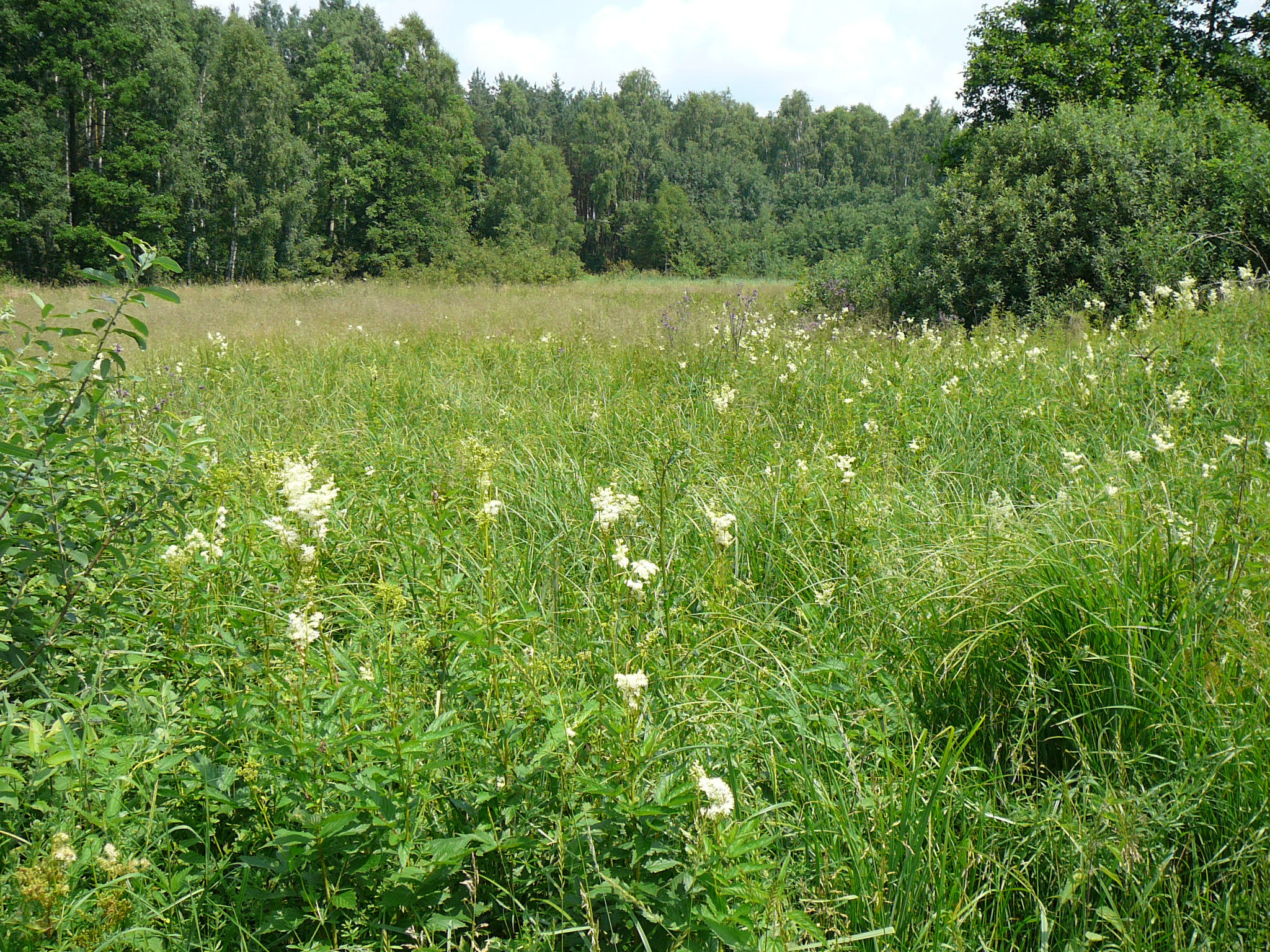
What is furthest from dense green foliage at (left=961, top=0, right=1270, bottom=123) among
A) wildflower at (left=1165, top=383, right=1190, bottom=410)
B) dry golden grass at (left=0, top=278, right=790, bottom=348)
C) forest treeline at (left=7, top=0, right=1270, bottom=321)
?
wildflower at (left=1165, top=383, right=1190, bottom=410)

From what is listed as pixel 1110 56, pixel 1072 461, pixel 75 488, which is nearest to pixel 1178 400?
pixel 1072 461

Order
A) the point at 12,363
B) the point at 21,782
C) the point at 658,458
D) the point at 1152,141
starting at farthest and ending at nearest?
the point at 1152,141 → the point at 658,458 → the point at 12,363 → the point at 21,782

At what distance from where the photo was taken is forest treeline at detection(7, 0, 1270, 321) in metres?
9.38

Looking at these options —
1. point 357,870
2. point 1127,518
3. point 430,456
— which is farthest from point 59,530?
point 1127,518

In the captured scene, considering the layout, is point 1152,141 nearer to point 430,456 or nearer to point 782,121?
point 430,456

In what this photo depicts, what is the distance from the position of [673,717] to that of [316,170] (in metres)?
40.6

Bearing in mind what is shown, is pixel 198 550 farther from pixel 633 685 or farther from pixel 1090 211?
pixel 1090 211

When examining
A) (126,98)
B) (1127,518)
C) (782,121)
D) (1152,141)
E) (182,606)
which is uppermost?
(782,121)

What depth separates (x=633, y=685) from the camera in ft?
4.80

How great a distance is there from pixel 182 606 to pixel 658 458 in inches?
61.1

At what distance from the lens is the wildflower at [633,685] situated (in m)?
1.43

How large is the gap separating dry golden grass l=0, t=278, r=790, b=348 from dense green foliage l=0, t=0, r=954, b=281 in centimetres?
695

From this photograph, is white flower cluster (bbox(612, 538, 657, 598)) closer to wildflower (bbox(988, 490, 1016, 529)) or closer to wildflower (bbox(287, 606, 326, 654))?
wildflower (bbox(287, 606, 326, 654))

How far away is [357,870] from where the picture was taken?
4.76 feet
